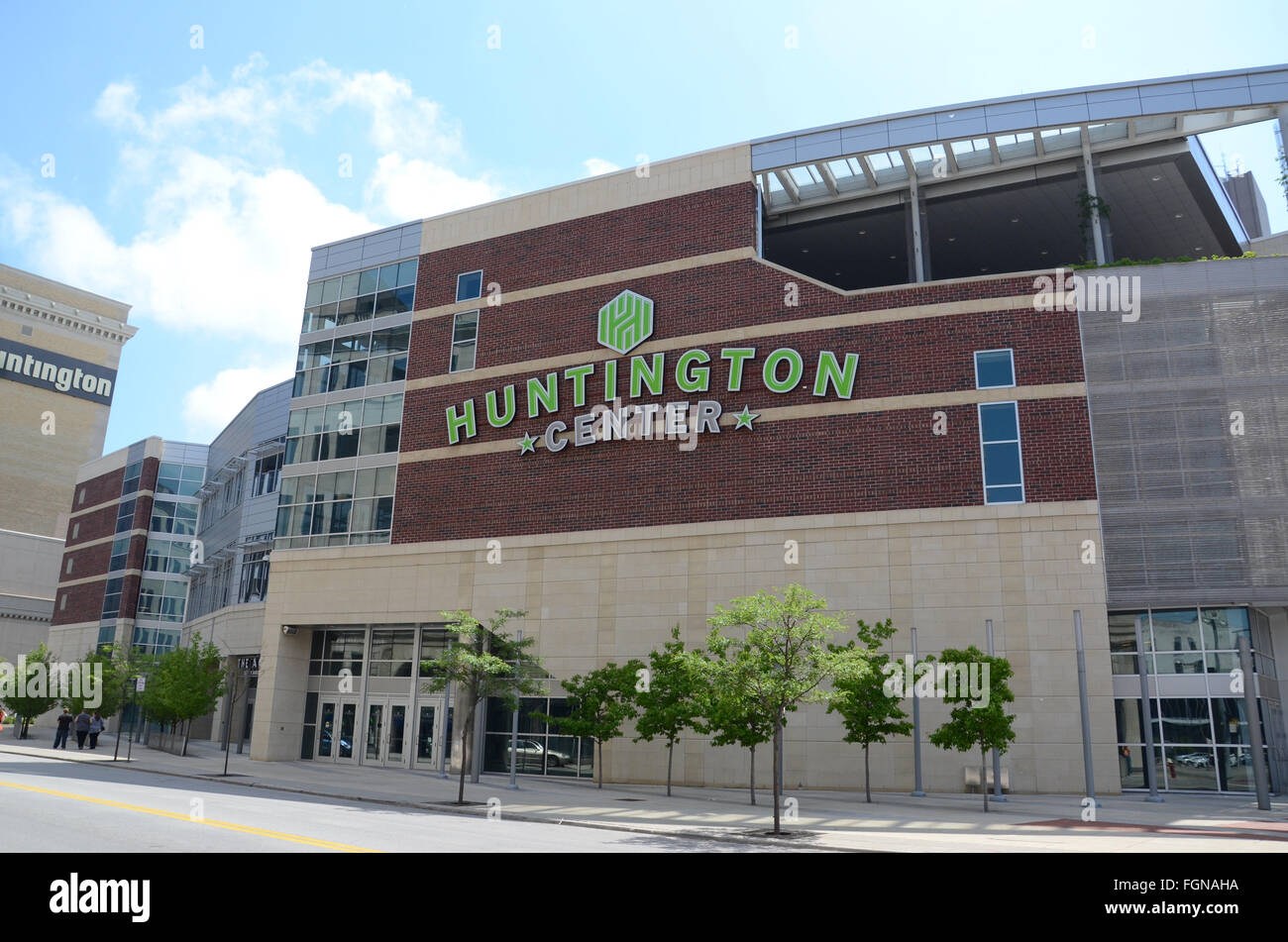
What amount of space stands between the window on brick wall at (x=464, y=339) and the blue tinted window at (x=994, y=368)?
20.3m

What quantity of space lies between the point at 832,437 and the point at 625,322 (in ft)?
31.4

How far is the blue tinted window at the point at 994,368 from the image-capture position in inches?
1220

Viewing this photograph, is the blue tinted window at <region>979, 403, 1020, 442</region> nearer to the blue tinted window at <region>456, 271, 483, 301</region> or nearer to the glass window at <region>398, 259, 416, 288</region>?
the blue tinted window at <region>456, 271, 483, 301</region>

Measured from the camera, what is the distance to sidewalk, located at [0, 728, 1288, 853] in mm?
18438

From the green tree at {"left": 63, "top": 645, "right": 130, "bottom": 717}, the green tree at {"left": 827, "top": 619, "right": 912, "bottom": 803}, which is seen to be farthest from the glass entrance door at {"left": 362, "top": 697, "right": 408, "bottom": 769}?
the green tree at {"left": 827, "top": 619, "right": 912, "bottom": 803}

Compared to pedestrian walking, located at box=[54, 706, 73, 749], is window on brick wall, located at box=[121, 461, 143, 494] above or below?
above

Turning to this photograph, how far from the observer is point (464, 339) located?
132ft

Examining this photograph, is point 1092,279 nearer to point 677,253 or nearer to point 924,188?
point 924,188

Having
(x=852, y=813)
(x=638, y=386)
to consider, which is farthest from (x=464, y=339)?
(x=852, y=813)

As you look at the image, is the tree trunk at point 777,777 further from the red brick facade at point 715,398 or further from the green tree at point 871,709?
the red brick facade at point 715,398

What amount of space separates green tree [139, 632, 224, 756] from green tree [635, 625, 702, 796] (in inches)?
853

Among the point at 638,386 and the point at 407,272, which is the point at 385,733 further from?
the point at 407,272

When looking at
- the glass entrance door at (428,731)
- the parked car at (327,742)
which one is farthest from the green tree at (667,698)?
the parked car at (327,742)
